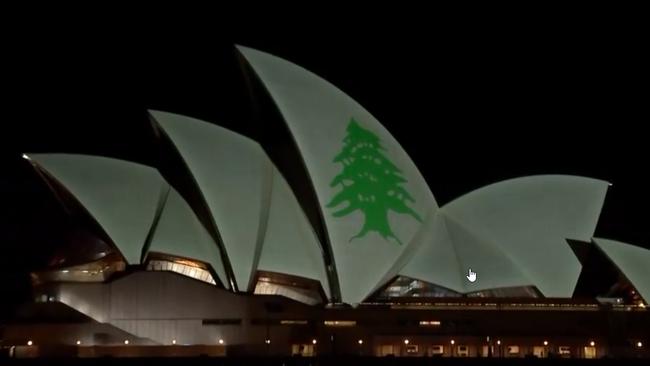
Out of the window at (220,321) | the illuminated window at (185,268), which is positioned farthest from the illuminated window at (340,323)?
the illuminated window at (185,268)

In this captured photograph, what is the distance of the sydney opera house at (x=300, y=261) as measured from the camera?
33.7 meters

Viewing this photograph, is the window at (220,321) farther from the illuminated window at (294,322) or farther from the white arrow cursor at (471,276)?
the white arrow cursor at (471,276)

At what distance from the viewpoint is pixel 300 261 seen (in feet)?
112

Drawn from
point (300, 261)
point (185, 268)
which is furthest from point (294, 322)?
point (185, 268)

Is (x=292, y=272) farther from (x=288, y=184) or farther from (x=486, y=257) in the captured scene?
(x=486, y=257)

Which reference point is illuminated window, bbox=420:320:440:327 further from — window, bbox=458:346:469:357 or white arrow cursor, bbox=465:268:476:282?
white arrow cursor, bbox=465:268:476:282

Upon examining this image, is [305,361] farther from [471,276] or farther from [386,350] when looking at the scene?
[471,276]

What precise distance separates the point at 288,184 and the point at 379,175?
3647 mm

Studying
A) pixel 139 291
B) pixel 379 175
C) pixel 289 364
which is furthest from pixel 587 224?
pixel 139 291

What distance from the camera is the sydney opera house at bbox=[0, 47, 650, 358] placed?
3372cm

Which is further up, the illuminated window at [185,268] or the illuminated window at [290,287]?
the illuminated window at [185,268]

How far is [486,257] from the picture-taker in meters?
35.1

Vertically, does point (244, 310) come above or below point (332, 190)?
below

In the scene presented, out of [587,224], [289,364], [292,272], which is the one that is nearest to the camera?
[289,364]
